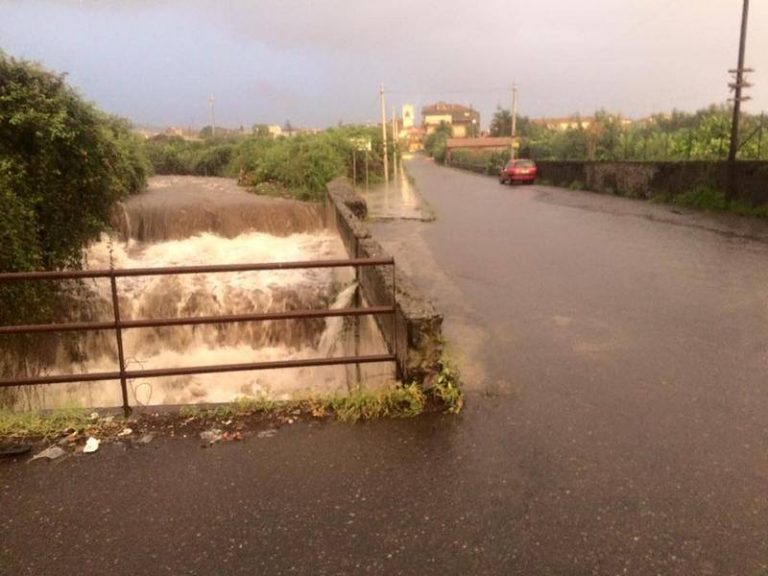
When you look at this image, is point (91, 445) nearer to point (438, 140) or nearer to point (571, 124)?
point (571, 124)

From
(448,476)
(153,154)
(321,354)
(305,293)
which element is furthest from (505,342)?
(153,154)

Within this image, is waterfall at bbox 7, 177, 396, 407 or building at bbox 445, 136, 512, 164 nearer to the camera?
waterfall at bbox 7, 177, 396, 407

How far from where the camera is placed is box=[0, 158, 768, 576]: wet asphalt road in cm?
315

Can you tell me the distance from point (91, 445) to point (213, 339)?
6655 mm

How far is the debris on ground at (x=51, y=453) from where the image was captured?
4.21 meters

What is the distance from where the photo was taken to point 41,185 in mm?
9461

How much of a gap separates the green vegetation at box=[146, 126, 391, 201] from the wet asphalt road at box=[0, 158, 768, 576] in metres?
22.2

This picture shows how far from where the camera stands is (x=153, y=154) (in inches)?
2232

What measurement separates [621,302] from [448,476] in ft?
17.6

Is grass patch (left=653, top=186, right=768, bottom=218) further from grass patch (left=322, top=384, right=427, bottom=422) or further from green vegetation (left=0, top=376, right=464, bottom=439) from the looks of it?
grass patch (left=322, top=384, right=427, bottom=422)

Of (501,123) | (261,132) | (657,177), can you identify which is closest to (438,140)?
(501,123)

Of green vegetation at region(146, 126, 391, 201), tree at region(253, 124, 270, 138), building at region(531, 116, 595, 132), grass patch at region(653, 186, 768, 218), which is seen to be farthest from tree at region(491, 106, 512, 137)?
grass patch at region(653, 186, 768, 218)

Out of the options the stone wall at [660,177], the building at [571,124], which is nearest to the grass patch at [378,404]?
the stone wall at [660,177]

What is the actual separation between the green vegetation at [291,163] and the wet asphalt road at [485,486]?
2220 centimetres
